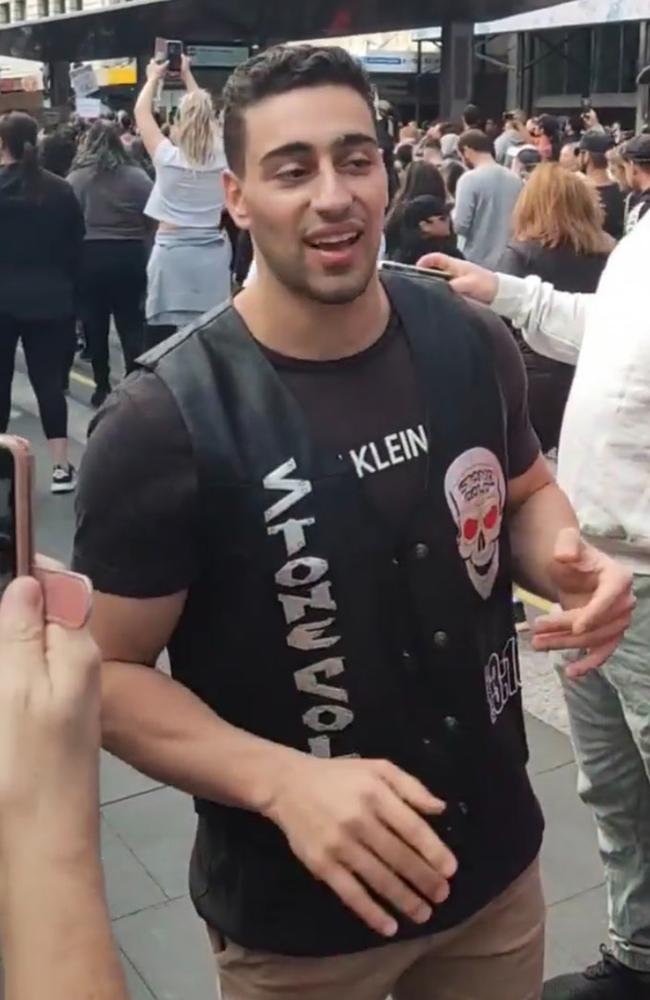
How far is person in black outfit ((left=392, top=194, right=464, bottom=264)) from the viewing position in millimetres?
5914

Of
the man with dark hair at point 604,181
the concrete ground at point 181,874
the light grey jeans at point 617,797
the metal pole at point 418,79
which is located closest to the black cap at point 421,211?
the man with dark hair at point 604,181

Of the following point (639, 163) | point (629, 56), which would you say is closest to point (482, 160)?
point (639, 163)

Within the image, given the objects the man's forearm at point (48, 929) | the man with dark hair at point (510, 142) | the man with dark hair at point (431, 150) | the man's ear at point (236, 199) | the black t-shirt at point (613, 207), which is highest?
the man's ear at point (236, 199)

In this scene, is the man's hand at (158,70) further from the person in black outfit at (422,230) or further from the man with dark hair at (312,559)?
the man with dark hair at (312,559)

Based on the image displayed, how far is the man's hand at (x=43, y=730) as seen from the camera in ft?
3.01

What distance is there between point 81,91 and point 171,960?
11.1 metres

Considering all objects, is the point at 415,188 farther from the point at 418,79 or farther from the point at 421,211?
the point at 418,79

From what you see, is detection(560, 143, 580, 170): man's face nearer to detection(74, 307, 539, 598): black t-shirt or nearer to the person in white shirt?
the person in white shirt

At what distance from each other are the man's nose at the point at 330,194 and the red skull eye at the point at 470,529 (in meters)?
0.45

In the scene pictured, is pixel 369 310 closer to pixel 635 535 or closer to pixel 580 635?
pixel 580 635

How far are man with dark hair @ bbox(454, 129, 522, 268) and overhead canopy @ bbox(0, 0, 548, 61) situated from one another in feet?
29.0

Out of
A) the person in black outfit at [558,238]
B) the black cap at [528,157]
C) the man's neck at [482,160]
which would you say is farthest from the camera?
the black cap at [528,157]

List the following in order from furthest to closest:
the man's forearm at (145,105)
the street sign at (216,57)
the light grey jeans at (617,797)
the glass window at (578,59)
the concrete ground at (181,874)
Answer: the glass window at (578,59)
the street sign at (216,57)
the man's forearm at (145,105)
the concrete ground at (181,874)
the light grey jeans at (617,797)

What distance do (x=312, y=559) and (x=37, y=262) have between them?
4.93 m
